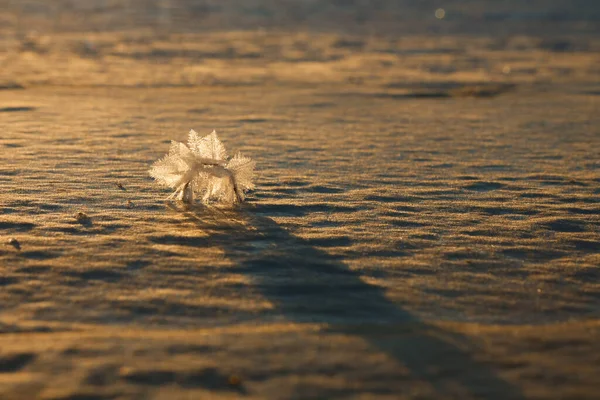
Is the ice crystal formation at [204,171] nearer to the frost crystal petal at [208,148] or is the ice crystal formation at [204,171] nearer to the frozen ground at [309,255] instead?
the frost crystal petal at [208,148]

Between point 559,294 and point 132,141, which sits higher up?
point 132,141

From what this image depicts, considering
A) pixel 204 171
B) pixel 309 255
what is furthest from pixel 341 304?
pixel 204 171

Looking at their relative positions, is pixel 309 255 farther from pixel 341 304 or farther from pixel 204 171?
pixel 204 171

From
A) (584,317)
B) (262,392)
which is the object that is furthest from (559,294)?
(262,392)

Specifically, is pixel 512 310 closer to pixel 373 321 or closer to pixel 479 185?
pixel 373 321

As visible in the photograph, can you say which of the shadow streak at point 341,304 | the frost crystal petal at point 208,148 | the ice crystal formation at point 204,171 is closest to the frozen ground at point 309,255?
the shadow streak at point 341,304

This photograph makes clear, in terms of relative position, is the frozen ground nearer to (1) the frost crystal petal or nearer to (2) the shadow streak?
(2) the shadow streak
